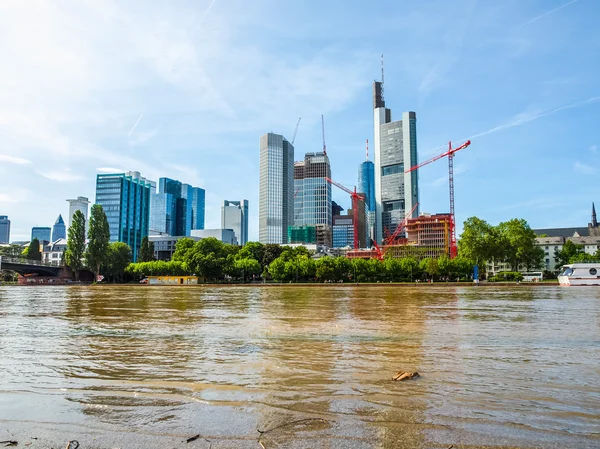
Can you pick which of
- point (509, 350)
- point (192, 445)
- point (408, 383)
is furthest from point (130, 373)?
Answer: point (509, 350)

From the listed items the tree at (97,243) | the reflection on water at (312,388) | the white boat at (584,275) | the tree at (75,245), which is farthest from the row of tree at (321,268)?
the reflection on water at (312,388)

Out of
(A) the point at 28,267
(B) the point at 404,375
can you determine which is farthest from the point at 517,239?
(A) the point at 28,267

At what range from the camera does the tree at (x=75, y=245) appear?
11338 centimetres

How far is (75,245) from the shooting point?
114 m

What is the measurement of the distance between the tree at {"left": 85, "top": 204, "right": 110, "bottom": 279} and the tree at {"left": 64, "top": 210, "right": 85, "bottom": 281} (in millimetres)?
2489

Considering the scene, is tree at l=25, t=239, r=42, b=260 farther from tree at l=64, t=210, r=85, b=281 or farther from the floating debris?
the floating debris

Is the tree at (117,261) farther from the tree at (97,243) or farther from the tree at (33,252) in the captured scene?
the tree at (33,252)

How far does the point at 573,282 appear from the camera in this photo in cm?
8038

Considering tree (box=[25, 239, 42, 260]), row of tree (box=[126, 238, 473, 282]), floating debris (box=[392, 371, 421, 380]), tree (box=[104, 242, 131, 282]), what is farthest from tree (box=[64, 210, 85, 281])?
floating debris (box=[392, 371, 421, 380])

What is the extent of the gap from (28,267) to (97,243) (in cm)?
1892

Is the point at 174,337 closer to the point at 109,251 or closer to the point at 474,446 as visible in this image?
the point at 474,446

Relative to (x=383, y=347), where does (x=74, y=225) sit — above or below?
above

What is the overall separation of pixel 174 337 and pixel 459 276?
338 feet

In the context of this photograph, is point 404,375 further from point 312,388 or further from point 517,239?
point 517,239
